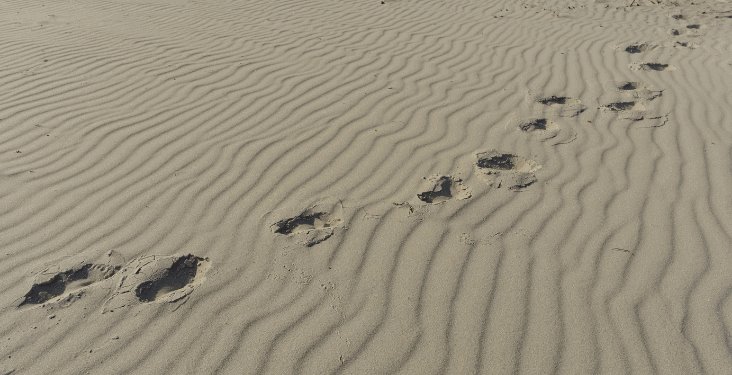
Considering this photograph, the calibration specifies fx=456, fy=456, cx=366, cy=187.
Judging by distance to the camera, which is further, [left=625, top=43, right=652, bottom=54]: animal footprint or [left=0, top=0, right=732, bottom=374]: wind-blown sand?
[left=625, top=43, right=652, bottom=54]: animal footprint

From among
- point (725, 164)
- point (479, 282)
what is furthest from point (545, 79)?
point (479, 282)

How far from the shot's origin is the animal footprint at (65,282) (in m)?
2.43

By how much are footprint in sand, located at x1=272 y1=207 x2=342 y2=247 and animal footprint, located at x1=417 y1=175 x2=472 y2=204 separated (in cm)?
65

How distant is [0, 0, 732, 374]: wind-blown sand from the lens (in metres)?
2.21

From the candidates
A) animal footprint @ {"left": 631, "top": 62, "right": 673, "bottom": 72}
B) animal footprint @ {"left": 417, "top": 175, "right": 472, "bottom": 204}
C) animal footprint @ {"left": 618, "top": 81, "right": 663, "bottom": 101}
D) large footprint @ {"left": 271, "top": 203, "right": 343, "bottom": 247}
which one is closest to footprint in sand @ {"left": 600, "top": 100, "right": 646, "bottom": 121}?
animal footprint @ {"left": 618, "top": 81, "right": 663, "bottom": 101}

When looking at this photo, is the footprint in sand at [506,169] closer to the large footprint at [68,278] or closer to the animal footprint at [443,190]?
the animal footprint at [443,190]

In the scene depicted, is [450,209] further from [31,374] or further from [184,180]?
[31,374]

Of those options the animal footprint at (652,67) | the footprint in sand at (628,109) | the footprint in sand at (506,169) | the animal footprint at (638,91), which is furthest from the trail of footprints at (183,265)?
the animal footprint at (652,67)

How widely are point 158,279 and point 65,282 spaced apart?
51cm

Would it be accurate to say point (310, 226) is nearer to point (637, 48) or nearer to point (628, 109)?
point (628, 109)

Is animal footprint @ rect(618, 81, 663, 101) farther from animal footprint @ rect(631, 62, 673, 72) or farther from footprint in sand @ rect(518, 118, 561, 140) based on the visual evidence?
footprint in sand @ rect(518, 118, 561, 140)

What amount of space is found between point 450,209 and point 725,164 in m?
2.17

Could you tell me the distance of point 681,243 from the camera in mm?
2697

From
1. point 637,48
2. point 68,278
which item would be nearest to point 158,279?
point 68,278
